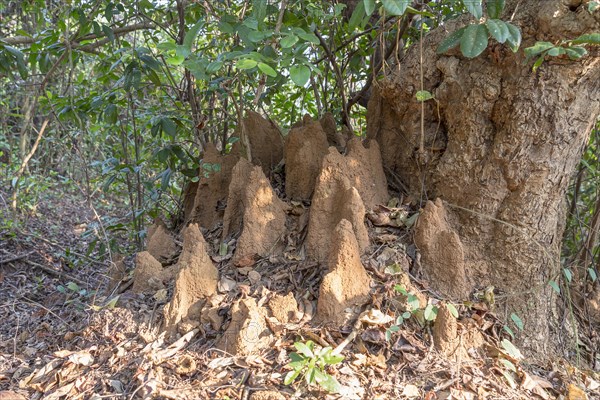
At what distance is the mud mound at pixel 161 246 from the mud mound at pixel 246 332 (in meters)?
0.98

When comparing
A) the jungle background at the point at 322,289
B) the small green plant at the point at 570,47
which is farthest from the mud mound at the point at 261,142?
the small green plant at the point at 570,47

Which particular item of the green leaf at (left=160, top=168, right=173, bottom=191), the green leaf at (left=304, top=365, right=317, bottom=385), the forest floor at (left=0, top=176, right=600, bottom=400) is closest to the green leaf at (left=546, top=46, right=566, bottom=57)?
the forest floor at (left=0, top=176, right=600, bottom=400)

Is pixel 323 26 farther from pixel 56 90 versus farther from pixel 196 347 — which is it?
pixel 56 90

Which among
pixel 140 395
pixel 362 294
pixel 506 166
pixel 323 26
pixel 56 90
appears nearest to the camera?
pixel 140 395

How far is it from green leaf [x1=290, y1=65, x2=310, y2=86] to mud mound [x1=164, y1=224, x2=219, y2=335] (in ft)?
3.59

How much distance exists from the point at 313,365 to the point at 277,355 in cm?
31

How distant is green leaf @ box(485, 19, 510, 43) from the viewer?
2.31 metres

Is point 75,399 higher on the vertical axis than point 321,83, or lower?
lower

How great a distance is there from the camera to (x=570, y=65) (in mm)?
2609

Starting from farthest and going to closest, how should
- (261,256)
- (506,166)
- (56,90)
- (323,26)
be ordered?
(56,90) < (323,26) < (261,256) < (506,166)

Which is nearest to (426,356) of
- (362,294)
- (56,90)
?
(362,294)

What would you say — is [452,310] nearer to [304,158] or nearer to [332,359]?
[332,359]

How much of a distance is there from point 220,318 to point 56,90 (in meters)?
6.14

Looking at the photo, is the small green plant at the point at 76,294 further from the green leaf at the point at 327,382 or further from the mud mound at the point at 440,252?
the mud mound at the point at 440,252
